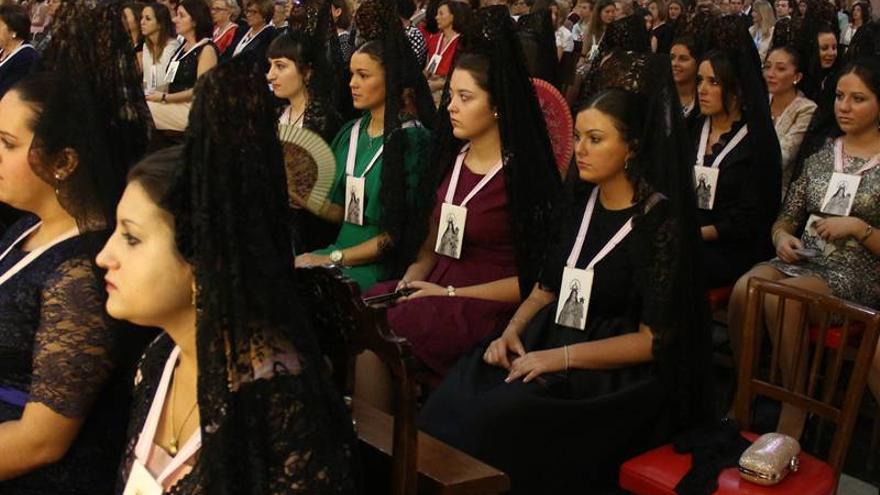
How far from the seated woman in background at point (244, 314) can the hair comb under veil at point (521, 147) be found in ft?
5.67

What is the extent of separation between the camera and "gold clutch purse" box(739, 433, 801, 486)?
2.39 meters

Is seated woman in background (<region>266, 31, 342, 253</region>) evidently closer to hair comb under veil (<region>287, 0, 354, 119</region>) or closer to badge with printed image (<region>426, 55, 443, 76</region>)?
hair comb under veil (<region>287, 0, 354, 119</region>)

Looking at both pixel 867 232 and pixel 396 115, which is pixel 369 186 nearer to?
pixel 396 115

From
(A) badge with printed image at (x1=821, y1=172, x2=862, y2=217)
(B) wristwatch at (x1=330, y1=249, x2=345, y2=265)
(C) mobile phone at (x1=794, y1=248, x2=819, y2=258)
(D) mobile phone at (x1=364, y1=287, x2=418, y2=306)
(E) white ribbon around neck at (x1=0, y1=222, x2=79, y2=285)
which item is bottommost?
(B) wristwatch at (x1=330, y1=249, x2=345, y2=265)

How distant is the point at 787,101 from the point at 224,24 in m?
5.68

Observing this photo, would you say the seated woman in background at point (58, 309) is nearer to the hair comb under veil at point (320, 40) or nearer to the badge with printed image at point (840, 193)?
the hair comb under veil at point (320, 40)

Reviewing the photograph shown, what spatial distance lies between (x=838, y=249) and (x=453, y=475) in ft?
7.51

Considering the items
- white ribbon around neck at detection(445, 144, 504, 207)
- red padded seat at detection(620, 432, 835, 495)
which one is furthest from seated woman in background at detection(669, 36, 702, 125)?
red padded seat at detection(620, 432, 835, 495)

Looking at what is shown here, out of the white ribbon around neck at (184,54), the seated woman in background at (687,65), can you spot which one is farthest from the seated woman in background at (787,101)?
the white ribbon around neck at (184,54)

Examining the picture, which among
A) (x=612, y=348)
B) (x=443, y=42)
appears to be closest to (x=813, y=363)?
(x=612, y=348)

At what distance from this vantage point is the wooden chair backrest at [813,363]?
2.50m

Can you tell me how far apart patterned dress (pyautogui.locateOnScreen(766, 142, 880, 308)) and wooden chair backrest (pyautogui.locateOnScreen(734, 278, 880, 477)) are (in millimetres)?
919

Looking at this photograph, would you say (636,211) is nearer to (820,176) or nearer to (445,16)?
(820,176)

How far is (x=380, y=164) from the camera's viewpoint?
3.83 meters
